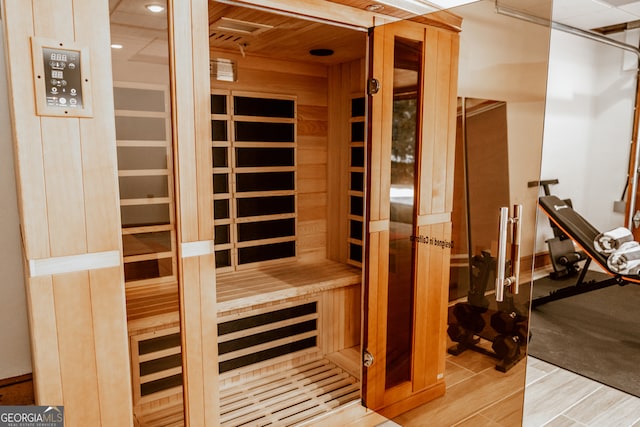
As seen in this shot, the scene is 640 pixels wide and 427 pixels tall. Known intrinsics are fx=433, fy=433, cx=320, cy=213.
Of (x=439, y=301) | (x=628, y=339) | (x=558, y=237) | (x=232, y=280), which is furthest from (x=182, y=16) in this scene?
(x=558, y=237)

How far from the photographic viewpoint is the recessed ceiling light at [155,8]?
5.11 ft

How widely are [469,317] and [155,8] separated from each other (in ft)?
6.15

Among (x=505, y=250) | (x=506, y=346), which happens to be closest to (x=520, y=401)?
(x=506, y=346)

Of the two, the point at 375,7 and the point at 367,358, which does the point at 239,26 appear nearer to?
the point at 375,7

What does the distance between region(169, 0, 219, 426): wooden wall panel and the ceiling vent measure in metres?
0.75

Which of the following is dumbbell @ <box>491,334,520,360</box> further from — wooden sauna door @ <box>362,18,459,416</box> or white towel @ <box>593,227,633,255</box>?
white towel @ <box>593,227,633,255</box>

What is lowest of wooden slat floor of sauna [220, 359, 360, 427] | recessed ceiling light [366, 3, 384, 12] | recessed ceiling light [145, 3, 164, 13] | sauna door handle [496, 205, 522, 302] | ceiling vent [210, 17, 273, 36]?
wooden slat floor of sauna [220, 359, 360, 427]

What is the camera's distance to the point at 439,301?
7.38 feet

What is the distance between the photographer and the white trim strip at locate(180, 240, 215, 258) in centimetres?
174

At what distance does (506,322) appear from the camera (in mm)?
1899

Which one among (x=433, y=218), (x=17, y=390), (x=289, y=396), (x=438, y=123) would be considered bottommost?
(x=289, y=396)

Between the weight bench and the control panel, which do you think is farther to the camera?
the weight bench

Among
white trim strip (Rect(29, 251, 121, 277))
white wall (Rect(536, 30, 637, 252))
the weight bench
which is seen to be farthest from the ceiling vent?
white wall (Rect(536, 30, 637, 252))

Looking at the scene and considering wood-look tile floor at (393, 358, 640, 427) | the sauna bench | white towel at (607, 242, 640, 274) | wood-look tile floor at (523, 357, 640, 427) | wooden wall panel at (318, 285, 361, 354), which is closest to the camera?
wood-look tile floor at (393, 358, 640, 427)
